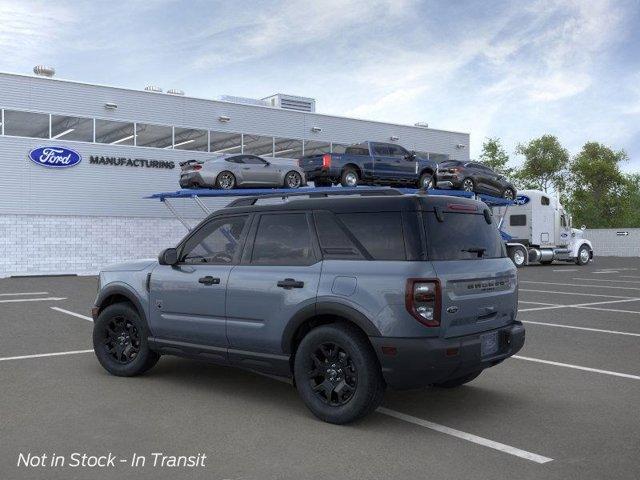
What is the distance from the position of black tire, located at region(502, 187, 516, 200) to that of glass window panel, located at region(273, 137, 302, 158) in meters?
10.3

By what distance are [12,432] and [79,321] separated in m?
6.58

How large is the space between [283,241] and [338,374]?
129 centimetres

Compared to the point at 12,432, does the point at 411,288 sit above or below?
above

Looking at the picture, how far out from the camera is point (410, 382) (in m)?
5.08

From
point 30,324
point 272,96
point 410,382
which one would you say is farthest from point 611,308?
point 272,96

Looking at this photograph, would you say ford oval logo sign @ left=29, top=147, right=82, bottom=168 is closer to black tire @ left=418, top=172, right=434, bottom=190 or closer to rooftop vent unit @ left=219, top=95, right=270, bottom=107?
rooftop vent unit @ left=219, top=95, right=270, bottom=107

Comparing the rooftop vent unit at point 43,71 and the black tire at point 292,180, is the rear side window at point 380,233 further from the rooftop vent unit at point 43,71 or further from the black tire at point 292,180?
the rooftop vent unit at point 43,71

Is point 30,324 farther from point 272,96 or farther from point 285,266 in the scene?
point 272,96

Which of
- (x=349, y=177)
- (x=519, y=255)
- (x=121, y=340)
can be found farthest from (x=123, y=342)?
(x=519, y=255)

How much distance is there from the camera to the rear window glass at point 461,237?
5.27 meters

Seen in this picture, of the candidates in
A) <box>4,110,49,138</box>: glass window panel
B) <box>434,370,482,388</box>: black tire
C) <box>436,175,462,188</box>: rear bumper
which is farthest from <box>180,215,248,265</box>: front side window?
<box>4,110,49,138</box>: glass window panel

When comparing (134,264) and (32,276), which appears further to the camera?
(32,276)

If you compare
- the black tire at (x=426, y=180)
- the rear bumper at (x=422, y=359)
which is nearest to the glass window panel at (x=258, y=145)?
the black tire at (x=426, y=180)

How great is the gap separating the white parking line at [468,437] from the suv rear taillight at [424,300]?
2.75 feet
